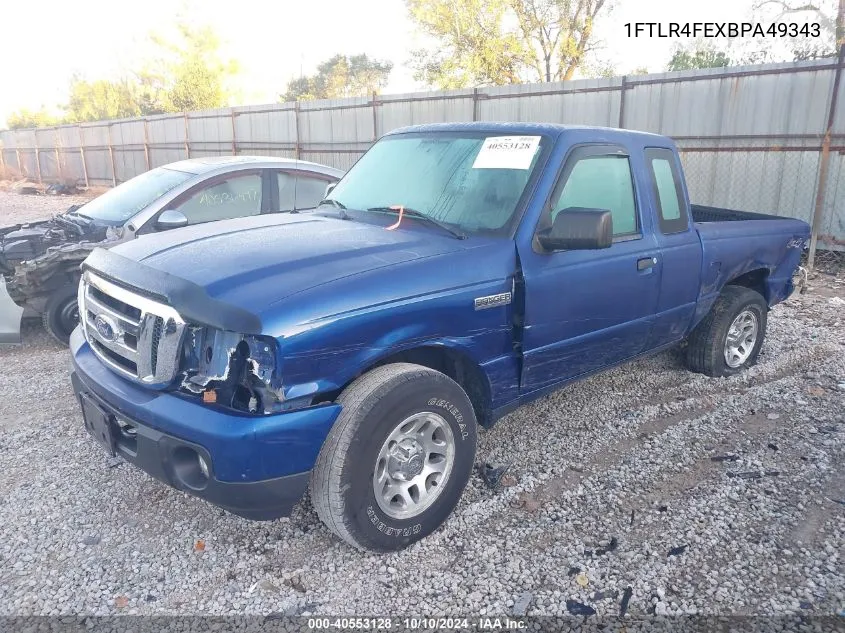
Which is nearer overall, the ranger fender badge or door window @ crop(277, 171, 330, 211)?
the ranger fender badge

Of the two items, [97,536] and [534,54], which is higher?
[534,54]

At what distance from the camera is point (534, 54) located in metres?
23.8

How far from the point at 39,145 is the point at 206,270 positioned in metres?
32.6

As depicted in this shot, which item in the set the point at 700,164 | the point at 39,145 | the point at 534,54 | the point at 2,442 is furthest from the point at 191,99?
the point at 2,442

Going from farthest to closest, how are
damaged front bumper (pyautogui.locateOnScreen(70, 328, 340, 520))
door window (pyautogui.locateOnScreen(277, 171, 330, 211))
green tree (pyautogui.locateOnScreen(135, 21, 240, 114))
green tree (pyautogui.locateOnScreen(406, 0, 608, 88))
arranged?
green tree (pyautogui.locateOnScreen(135, 21, 240, 114))
green tree (pyautogui.locateOnScreen(406, 0, 608, 88))
door window (pyautogui.locateOnScreen(277, 171, 330, 211))
damaged front bumper (pyautogui.locateOnScreen(70, 328, 340, 520))

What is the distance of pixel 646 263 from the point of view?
3.94 metres

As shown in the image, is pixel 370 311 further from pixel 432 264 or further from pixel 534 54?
pixel 534 54

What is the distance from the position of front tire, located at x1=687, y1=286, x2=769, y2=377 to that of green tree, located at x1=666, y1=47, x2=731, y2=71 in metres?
14.8

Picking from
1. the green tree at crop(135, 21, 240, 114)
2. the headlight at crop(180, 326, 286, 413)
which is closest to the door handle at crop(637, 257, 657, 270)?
the headlight at crop(180, 326, 286, 413)

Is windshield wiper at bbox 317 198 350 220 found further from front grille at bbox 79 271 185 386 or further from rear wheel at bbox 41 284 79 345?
rear wheel at bbox 41 284 79 345

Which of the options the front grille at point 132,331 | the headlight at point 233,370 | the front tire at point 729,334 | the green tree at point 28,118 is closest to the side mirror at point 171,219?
the front grille at point 132,331

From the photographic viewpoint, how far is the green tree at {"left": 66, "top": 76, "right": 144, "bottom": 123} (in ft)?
146

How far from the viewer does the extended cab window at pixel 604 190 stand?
11.7 ft

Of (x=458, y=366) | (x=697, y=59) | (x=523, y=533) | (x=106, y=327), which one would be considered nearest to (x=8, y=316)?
(x=106, y=327)
